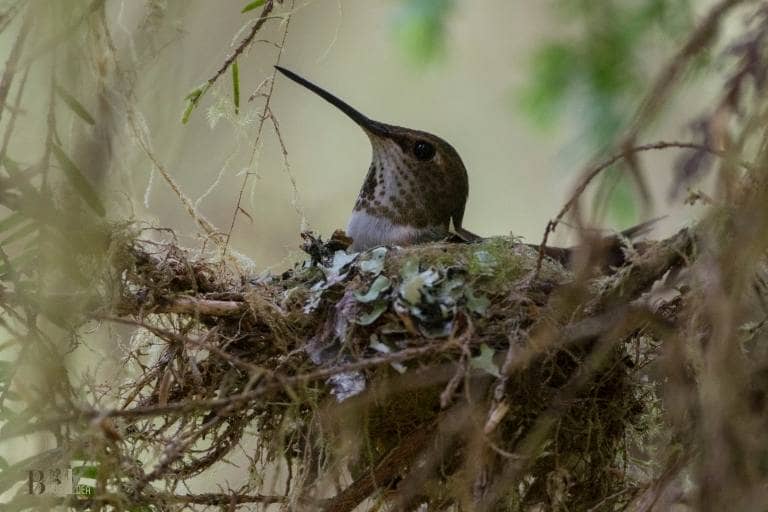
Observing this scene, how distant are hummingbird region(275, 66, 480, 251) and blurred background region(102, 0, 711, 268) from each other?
1.06ft

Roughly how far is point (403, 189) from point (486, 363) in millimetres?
1626

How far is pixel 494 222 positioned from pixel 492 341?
378 centimetres

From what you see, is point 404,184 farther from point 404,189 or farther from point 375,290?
point 375,290

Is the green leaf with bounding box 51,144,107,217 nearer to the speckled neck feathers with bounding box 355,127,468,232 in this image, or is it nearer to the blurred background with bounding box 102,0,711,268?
the blurred background with bounding box 102,0,711,268

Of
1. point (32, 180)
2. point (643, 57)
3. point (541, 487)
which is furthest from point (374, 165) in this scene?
point (32, 180)

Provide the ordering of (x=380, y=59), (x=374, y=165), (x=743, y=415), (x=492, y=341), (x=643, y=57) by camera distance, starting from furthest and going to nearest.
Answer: (x=380, y=59) < (x=374, y=165) < (x=643, y=57) < (x=492, y=341) < (x=743, y=415)

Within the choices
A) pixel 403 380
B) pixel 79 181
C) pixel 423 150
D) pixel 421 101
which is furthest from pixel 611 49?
pixel 421 101

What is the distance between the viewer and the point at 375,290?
9.10 ft

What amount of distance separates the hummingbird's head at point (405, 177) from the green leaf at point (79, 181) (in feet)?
6.76

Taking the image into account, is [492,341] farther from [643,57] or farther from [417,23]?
[417,23]

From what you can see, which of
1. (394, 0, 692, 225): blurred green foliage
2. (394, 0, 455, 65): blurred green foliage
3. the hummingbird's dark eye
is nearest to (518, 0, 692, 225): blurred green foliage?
(394, 0, 692, 225): blurred green foliage

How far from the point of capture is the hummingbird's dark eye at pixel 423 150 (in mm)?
4016

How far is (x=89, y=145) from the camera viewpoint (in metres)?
1.70

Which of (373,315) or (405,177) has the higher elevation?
(405,177)
